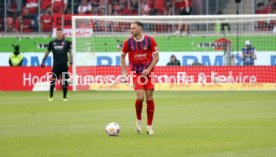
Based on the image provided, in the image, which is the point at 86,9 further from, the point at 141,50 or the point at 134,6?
the point at 141,50

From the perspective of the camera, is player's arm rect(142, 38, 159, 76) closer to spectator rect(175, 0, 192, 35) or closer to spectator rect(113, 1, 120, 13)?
spectator rect(175, 0, 192, 35)

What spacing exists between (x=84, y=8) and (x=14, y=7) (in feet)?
11.4

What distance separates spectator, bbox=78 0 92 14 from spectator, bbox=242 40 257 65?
333 inches

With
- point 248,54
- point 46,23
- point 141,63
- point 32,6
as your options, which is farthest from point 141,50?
point 32,6

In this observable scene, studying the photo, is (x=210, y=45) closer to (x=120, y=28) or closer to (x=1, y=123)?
(x=120, y=28)

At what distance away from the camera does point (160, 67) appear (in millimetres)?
33000

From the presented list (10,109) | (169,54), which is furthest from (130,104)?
(169,54)

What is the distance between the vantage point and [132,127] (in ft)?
54.8

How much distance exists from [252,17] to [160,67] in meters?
4.30

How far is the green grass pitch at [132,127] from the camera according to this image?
12594 mm

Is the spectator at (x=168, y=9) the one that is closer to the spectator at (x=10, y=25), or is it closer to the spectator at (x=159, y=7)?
the spectator at (x=159, y=7)

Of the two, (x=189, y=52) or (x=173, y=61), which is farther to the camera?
(x=189, y=52)

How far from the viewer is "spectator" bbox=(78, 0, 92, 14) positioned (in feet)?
130


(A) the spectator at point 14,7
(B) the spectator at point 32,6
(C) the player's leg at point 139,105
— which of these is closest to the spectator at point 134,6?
(B) the spectator at point 32,6
